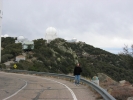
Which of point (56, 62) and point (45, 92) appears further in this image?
point (56, 62)

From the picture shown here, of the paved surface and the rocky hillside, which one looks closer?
the paved surface

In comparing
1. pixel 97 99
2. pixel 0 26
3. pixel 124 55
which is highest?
pixel 0 26

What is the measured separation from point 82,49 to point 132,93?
108m

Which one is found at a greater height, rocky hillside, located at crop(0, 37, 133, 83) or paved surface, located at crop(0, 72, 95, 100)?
rocky hillside, located at crop(0, 37, 133, 83)

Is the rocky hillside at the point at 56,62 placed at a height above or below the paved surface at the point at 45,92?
above

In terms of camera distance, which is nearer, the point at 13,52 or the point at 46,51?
the point at 13,52

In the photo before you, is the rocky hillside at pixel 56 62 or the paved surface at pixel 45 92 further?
the rocky hillside at pixel 56 62

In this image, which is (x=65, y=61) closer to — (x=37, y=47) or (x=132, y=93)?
(x=37, y=47)

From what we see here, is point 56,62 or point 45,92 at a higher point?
point 56,62

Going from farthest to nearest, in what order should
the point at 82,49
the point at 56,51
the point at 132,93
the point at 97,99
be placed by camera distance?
1. the point at 82,49
2. the point at 56,51
3. the point at 97,99
4. the point at 132,93

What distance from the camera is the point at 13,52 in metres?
72.3

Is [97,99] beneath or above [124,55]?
beneath

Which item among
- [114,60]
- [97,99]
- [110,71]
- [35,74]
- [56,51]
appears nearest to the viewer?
[97,99]

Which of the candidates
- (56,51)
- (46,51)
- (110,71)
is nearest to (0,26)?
(46,51)
